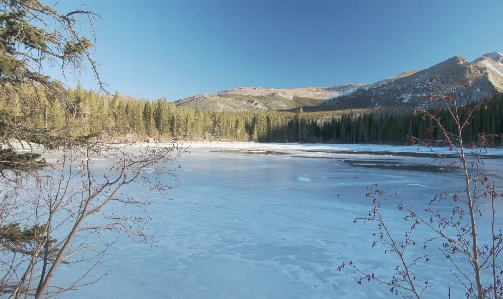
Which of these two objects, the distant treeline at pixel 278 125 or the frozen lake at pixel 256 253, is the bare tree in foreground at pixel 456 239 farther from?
the distant treeline at pixel 278 125

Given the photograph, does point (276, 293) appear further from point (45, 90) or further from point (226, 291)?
point (45, 90)

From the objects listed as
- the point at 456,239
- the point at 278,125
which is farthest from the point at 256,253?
the point at 278,125

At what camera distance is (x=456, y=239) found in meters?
6.78

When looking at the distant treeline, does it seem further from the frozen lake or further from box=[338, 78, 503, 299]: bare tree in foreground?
box=[338, 78, 503, 299]: bare tree in foreground

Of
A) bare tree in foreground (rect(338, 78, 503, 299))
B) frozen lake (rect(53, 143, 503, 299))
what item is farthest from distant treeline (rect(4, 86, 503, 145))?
bare tree in foreground (rect(338, 78, 503, 299))

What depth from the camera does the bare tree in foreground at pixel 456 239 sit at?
88.6 inches

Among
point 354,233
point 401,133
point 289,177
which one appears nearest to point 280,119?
point 401,133

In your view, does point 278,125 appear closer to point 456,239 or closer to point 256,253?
point 456,239

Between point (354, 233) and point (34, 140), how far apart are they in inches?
251

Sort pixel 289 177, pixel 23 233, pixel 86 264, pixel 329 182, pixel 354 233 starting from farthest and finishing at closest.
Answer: pixel 289 177 → pixel 329 182 → pixel 354 233 → pixel 86 264 → pixel 23 233

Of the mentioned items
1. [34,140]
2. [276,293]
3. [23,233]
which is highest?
[34,140]

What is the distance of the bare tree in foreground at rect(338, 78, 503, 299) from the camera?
2.25 meters

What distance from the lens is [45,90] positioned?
349 centimetres

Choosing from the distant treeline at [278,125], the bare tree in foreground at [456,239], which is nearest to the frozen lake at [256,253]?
the bare tree in foreground at [456,239]
